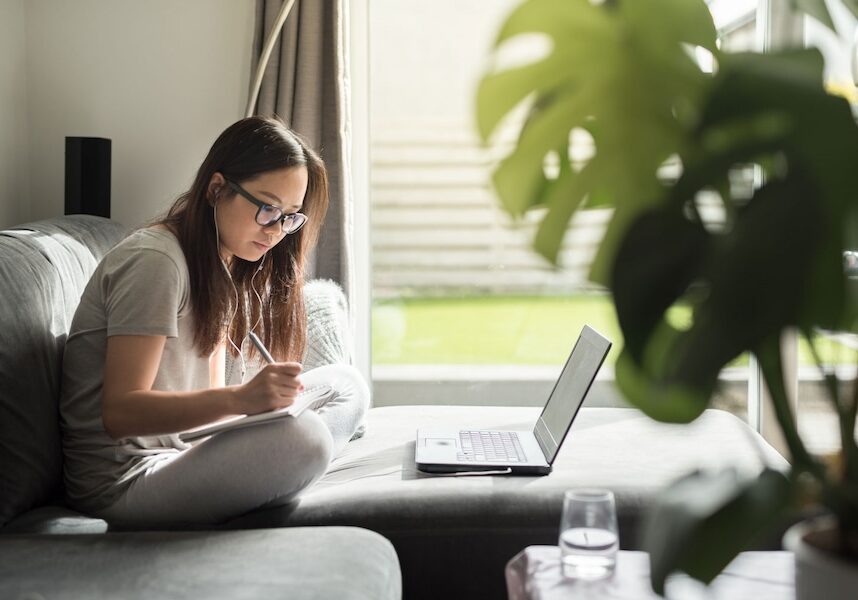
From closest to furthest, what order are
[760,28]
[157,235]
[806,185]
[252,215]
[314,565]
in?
[806,185] < [314,565] < [157,235] < [252,215] < [760,28]

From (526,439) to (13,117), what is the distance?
6.86 ft

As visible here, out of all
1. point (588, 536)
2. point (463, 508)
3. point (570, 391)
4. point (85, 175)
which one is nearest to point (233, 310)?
point (463, 508)

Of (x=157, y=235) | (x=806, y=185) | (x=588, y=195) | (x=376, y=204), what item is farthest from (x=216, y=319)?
(x=376, y=204)

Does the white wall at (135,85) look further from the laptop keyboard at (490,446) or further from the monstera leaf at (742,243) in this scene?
the monstera leaf at (742,243)

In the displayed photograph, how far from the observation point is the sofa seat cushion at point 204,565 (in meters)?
1.46

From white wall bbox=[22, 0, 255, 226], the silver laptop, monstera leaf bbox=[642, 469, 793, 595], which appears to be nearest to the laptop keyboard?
the silver laptop

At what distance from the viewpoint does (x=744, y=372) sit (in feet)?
12.4

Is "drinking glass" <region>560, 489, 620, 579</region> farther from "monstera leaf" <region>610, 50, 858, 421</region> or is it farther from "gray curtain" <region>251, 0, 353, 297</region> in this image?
"gray curtain" <region>251, 0, 353, 297</region>

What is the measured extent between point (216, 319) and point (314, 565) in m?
0.68

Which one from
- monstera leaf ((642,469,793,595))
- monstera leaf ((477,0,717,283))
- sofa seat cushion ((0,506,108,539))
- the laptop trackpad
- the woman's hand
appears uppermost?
monstera leaf ((477,0,717,283))

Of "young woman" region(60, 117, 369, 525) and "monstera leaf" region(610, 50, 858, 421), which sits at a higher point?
"monstera leaf" region(610, 50, 858, 421)

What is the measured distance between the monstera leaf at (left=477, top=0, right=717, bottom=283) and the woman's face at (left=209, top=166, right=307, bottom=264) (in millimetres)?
1348

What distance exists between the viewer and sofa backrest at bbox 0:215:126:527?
1.90 m

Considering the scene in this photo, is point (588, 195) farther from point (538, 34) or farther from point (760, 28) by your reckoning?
point (760, 28)
